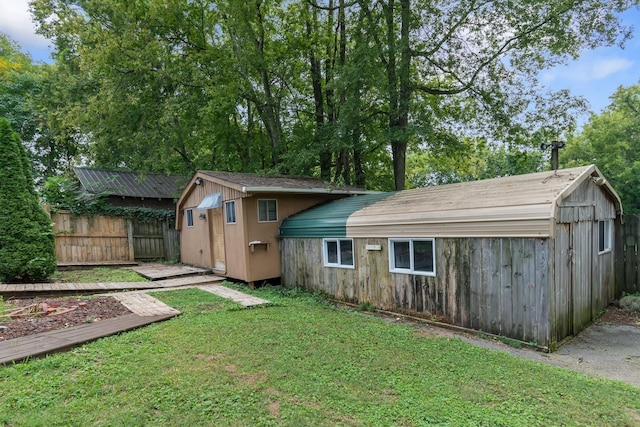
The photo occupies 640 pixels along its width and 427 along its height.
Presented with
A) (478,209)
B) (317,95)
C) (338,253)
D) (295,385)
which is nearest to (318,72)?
(317,95)

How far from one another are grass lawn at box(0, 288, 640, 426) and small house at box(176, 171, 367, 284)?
437 centimetres

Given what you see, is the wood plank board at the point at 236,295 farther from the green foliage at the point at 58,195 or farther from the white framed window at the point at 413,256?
the green foliage at the point at 58,195

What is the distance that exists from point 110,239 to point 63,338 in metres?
9.43

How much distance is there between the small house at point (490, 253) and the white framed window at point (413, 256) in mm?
21

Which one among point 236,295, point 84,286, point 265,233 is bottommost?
point 236,295

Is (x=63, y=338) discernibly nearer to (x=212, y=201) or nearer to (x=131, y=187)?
(x=212, y=201)

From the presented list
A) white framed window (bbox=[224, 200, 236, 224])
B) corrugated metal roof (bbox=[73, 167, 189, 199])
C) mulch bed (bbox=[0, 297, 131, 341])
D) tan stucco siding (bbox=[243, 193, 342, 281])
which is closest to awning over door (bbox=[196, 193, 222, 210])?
white framed window (bbox=[224, 200, 236, 224])

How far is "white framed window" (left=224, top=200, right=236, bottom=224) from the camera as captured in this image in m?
9.73

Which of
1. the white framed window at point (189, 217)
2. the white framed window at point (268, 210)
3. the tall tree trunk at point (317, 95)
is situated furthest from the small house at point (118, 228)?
the tall tree trunk at point (317, 95)

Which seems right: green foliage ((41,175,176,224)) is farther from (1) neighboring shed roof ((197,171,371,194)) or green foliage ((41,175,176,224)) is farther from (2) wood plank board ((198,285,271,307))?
(2) wood plank board ((198,285,271,307))

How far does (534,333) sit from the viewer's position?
197 inches

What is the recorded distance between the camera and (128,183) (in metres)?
17.3

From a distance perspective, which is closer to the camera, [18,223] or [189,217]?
[18,223]

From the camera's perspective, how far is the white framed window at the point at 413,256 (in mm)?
6399
